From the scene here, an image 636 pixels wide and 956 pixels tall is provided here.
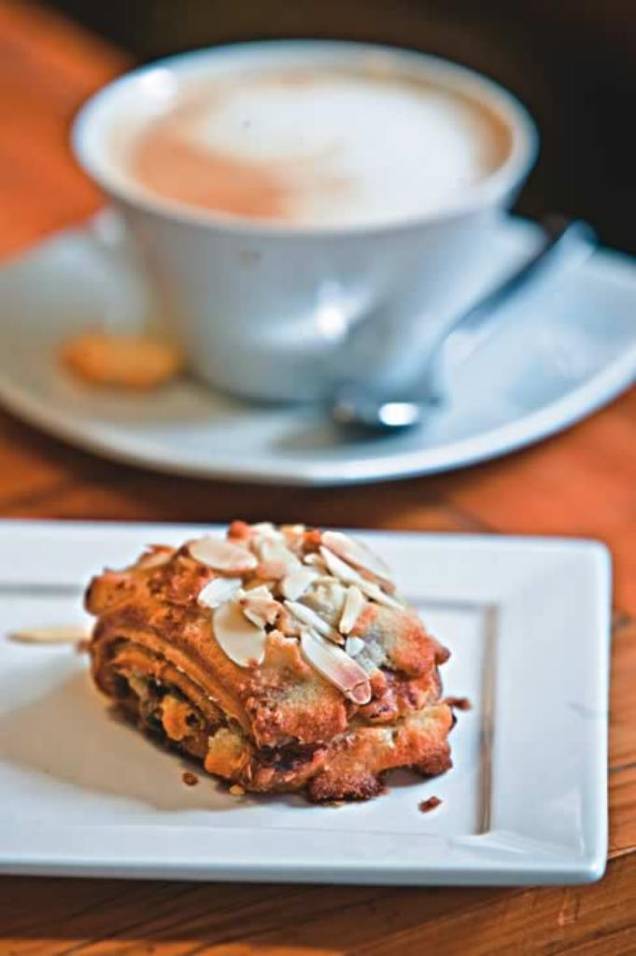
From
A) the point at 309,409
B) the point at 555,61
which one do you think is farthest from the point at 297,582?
the point at 555,61

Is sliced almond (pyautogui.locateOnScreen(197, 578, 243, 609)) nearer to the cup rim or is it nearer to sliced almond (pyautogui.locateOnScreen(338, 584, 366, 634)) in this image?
sliced almond (pyautogui.locateOnScreen(338, 584, 366, 634))

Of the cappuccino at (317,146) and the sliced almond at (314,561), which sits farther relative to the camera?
the cappuccino at (317,146)

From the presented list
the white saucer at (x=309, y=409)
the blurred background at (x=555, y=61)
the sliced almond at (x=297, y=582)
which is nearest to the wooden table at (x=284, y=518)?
the white saucer at (x=309, y=409)

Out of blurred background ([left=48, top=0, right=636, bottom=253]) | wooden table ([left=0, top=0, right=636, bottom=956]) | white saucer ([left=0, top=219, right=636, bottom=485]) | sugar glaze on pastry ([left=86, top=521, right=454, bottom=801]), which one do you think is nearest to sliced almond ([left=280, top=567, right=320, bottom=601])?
sugar glaze on pastry ([left=86, top=521, right=454, bottom=801])

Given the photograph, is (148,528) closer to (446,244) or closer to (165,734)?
(165,734)

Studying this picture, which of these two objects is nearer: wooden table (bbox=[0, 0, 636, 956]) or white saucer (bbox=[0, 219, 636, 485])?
wooden table (bbox=[0, 0, 636, 956])

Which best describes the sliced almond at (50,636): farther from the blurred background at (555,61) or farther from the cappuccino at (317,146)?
the blurred background at (555,61)

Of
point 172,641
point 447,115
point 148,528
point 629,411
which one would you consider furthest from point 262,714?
point 447,115
